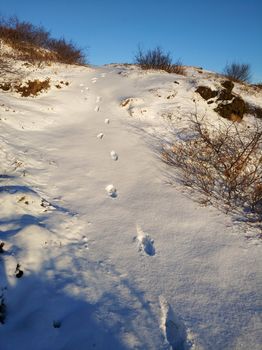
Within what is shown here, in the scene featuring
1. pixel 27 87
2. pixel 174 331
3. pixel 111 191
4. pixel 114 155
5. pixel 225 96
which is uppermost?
pixel 225 96

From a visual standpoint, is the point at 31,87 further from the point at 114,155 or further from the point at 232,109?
the point at 232,109

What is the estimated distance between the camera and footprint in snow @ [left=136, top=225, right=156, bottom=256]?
349 centimetres

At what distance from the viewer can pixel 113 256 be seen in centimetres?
329

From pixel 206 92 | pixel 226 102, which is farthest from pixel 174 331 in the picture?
pixel 206 92

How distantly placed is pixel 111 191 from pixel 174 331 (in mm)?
2672

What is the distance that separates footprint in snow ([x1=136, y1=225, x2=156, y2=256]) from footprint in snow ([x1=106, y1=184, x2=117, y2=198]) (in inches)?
37.5

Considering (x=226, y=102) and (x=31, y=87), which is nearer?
(x=31, y=87)

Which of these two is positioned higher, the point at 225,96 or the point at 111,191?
the point at 225,96

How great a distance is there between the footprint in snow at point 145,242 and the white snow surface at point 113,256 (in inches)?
0.7

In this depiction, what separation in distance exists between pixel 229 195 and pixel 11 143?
429 centimetres

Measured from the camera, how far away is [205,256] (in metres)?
3.45

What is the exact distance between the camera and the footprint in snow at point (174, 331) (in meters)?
2.38

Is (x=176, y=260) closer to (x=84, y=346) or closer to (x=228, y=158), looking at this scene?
(x=84, y=346)

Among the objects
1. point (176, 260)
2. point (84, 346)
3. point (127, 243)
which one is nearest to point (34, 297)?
point (84, 346)
